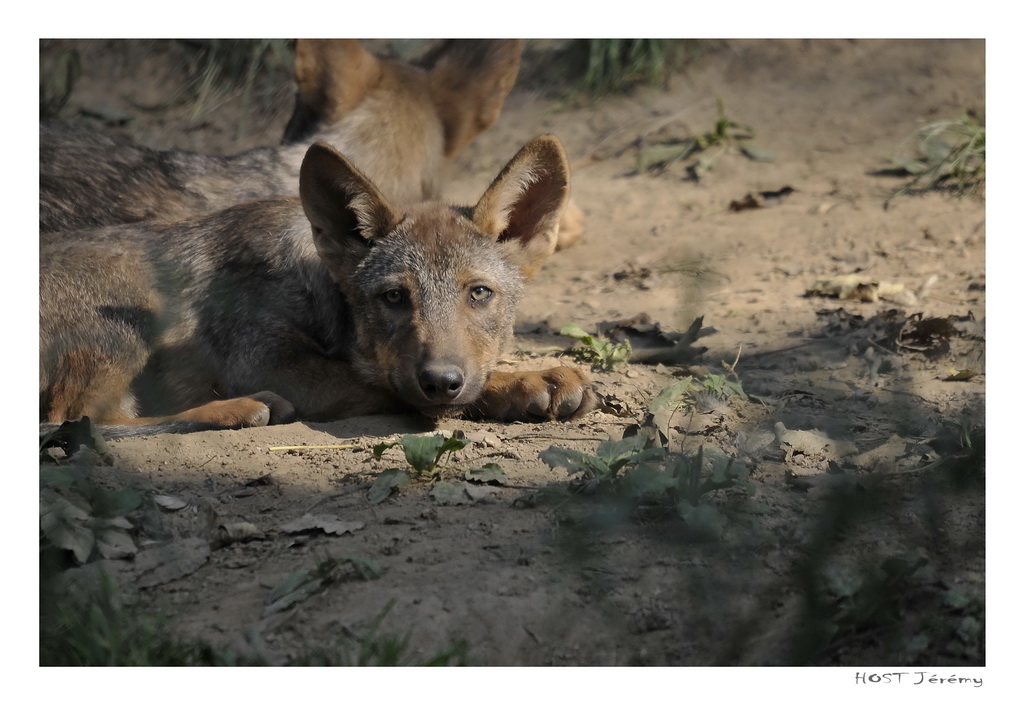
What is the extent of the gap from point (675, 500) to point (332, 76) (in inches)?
202

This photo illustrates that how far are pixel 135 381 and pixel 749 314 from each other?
3469 millimetres

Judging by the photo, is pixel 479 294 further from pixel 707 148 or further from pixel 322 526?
pixel 707 148

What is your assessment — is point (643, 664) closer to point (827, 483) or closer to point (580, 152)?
point (827, 483)

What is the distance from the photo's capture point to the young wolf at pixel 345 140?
7.00 metres

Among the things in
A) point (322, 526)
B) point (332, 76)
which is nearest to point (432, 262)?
point (322, 526)

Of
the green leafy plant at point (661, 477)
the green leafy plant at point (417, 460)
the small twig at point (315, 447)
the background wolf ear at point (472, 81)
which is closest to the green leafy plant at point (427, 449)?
the green leafy plant at point (417, 460)

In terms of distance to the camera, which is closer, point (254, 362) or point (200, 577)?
point (200, 577)

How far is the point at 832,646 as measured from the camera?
300 cm

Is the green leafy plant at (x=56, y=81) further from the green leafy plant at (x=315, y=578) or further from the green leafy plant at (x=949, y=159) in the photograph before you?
the green leafy plant at (x=315, y=578)

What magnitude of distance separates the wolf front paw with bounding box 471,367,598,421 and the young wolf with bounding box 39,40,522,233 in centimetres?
308

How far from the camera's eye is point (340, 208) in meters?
5.06

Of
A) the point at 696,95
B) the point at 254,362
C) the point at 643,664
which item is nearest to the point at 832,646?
the point at 643,664

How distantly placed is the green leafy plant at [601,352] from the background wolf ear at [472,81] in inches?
119

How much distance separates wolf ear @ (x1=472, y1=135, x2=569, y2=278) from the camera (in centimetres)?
500
